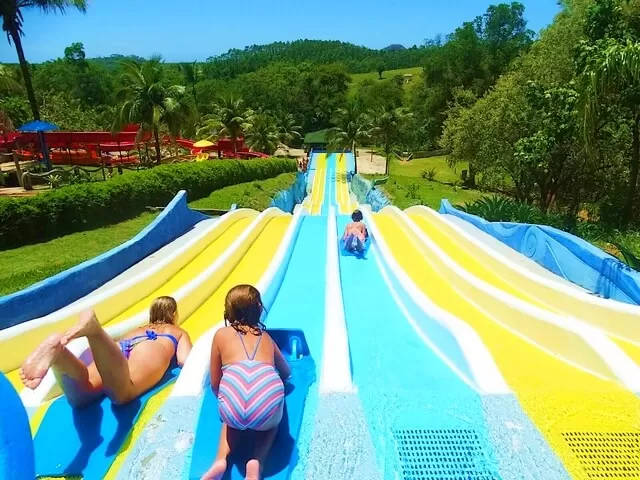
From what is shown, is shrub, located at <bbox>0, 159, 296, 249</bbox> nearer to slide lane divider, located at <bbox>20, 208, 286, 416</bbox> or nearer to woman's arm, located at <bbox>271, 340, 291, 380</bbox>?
slide lane divider, located at <bbox>20, 208, 286, 416</bbox>

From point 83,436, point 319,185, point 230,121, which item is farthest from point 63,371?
point 230,121

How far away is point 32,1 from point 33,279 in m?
15.3

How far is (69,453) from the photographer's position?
112 inches

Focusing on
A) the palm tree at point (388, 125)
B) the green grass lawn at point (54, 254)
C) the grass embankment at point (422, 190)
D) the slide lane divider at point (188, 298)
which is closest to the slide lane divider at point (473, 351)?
the slide lane divider at point (188, 298)

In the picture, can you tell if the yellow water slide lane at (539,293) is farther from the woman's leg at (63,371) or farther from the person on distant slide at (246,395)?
the woman's leg at (63,371)

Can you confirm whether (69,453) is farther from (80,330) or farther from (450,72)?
(450,72)

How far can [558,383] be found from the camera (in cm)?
333

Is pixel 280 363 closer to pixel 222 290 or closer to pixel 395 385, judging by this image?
pixel 395 385

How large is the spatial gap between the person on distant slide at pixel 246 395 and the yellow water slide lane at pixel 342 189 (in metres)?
16.9

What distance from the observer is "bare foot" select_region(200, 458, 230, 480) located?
8.04 feet

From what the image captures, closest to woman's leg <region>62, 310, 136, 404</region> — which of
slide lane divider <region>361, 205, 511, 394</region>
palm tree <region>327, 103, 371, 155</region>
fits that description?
slide lane divider <region>361, 205, 511, 394</region>

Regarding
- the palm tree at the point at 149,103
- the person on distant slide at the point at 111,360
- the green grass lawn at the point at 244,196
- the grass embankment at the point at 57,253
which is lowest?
the green grass lawn at the point at 244,196

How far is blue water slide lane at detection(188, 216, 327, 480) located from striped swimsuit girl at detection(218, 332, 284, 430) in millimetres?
280

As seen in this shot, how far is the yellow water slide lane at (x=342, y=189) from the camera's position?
960 inches
